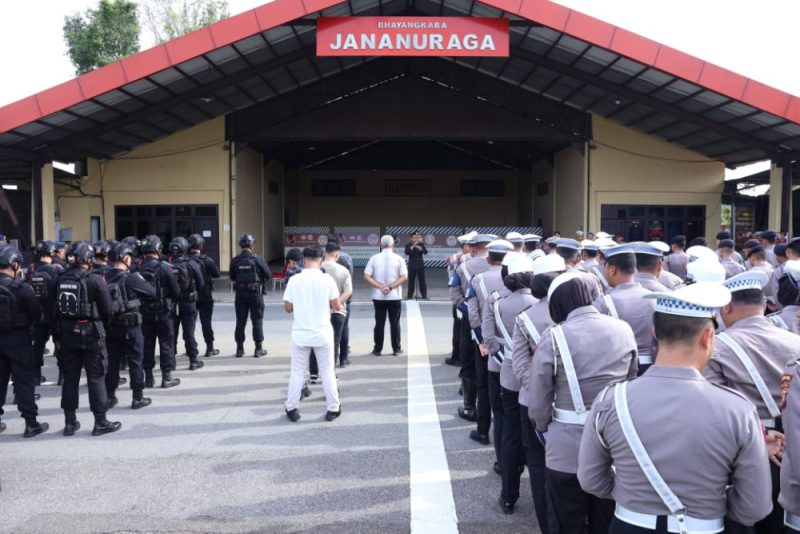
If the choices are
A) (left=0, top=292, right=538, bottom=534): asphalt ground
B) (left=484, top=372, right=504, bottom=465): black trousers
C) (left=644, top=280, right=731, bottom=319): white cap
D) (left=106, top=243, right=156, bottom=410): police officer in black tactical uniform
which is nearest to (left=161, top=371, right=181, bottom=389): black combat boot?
(left=0, top=292, right=538, bottom=534): asphalt ground

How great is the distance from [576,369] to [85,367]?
5144 mm

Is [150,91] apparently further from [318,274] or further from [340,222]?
[340,222]

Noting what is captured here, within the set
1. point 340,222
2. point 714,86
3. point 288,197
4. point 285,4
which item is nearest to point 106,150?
point 285,4

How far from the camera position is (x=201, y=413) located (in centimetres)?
710

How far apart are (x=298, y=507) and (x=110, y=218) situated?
1929cm

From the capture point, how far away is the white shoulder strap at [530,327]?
12.5 feet

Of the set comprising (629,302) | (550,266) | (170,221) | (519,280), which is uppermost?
(170,221)

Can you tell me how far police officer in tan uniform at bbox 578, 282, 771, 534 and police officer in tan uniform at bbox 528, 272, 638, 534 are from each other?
35.4 inches

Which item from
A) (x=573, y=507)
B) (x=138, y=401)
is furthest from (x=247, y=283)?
(x=573, y=507)

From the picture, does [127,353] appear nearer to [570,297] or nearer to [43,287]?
[43,287]

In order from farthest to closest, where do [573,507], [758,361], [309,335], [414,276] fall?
[414,276]
[309,335]
[573,507]
[758,361]

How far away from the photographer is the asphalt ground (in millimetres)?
4496

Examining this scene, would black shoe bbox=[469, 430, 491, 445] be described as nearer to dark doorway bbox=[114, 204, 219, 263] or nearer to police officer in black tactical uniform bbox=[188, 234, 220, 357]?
police officer in black tactical uniform bbox=[188, 234, 220, 357]

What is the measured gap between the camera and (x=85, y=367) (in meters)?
6.34
